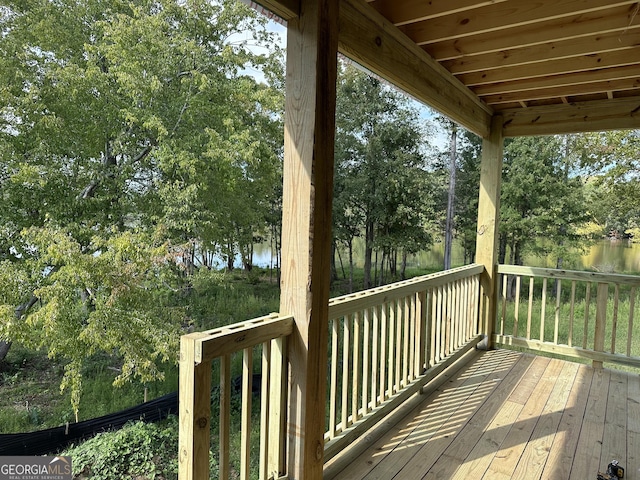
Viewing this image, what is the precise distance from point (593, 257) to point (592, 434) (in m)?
9.76

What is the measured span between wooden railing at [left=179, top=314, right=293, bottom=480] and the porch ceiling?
48.1 inches

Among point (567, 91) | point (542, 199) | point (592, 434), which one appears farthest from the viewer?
point (542, 199)

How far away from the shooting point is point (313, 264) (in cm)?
158

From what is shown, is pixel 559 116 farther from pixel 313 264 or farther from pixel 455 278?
pixel 313 264

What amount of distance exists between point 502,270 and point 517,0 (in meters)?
2.71

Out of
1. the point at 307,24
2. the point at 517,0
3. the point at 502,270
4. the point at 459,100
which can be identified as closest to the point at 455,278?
the point at 502,270

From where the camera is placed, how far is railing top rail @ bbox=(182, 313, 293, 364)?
4.08ft

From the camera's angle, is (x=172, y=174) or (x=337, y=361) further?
(x=172, y=174)

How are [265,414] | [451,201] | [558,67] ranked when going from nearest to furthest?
[265,414] → [558,67] → [451,201]

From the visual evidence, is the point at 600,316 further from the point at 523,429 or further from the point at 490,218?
the point at 523,429

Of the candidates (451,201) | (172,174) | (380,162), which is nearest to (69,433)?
(172,174)

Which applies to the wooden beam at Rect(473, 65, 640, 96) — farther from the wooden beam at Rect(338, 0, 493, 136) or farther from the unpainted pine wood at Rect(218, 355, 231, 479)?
the unpainted pine wood at Rect(218, 355, 231, 479)

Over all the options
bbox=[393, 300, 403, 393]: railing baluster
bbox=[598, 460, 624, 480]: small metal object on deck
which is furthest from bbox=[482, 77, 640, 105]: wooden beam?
bbox=[598, 460, 624, 480]: small metal object on deck

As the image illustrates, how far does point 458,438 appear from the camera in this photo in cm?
233
